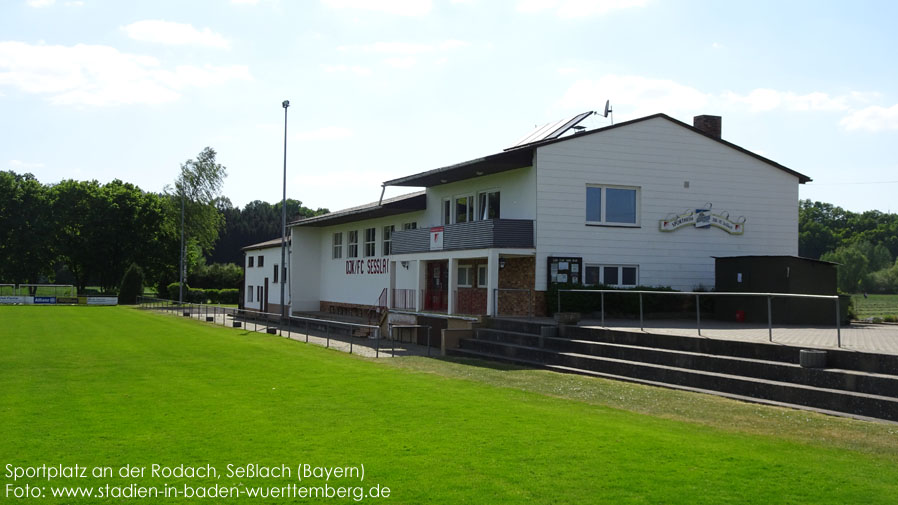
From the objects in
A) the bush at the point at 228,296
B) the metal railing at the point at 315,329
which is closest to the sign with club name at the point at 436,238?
the metal railing at the point at 315,329

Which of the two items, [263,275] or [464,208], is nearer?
[464,208]

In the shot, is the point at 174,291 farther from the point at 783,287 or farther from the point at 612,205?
the point at 783,287

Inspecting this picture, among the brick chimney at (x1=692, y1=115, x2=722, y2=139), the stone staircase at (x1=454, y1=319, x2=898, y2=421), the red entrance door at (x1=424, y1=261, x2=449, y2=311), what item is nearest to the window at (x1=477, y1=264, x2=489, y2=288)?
the red entrance door at (x1=424, y1=261, x2=449, y2=311)

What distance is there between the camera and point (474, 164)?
81.6 ft

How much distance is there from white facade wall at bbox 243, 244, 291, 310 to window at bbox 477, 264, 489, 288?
55.1 ft

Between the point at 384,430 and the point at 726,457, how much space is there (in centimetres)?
382

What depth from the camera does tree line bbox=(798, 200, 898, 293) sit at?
82.6 metres

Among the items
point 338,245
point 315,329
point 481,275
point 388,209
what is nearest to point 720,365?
point 481,275

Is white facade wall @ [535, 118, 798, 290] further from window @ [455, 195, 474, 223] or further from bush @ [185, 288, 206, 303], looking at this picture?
bush @ [185, 288, 206, 303]

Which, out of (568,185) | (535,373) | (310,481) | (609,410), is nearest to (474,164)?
(568,185)

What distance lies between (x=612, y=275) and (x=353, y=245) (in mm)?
17810

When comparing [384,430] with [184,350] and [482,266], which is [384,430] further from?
[482,266]

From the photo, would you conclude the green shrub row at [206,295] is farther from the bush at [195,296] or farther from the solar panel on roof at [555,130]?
the solar panel on roof at [555,130]

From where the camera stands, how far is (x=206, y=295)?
2938 inches
